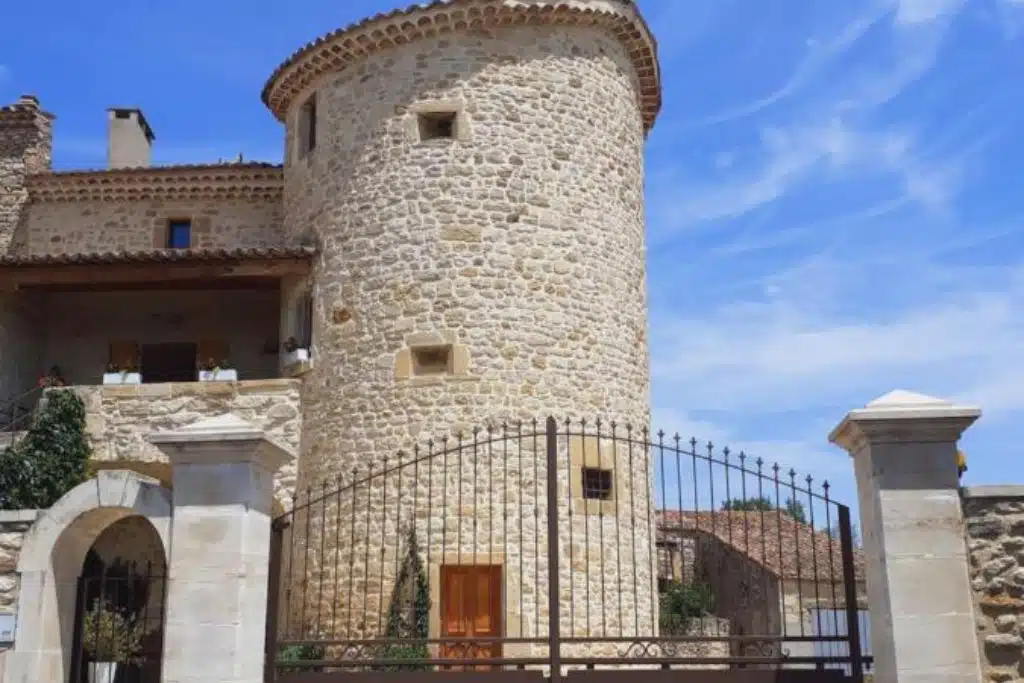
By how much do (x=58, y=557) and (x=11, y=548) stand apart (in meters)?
0.37

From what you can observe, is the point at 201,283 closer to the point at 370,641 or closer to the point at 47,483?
the point at 47,483

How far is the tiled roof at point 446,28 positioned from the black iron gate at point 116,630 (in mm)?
8497

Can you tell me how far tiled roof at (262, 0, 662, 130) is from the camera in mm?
17125

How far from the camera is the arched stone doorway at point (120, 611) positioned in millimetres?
9141

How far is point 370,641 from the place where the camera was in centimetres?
897

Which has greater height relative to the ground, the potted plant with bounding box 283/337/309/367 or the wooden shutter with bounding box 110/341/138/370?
the wooden shutter with bounding box 110/341/138/370

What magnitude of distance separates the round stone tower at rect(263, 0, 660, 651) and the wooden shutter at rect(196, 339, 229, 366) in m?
3.70

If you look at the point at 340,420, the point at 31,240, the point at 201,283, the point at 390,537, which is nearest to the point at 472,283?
the point at 340,420

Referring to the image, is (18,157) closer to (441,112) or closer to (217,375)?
(217,375)

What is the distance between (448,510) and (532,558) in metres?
1.33

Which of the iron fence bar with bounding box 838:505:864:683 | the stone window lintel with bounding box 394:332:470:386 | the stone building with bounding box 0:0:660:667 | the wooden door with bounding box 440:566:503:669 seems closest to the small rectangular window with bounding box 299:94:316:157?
the stone building with bounding box 0:0:660:667

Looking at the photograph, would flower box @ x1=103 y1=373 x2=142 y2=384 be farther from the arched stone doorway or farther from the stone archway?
the stone archway

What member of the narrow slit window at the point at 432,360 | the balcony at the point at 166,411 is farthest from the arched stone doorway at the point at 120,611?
the narrow slit window at the point at 432,360

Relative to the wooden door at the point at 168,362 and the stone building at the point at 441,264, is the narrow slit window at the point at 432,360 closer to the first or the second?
the stone building at the point at 441,264
